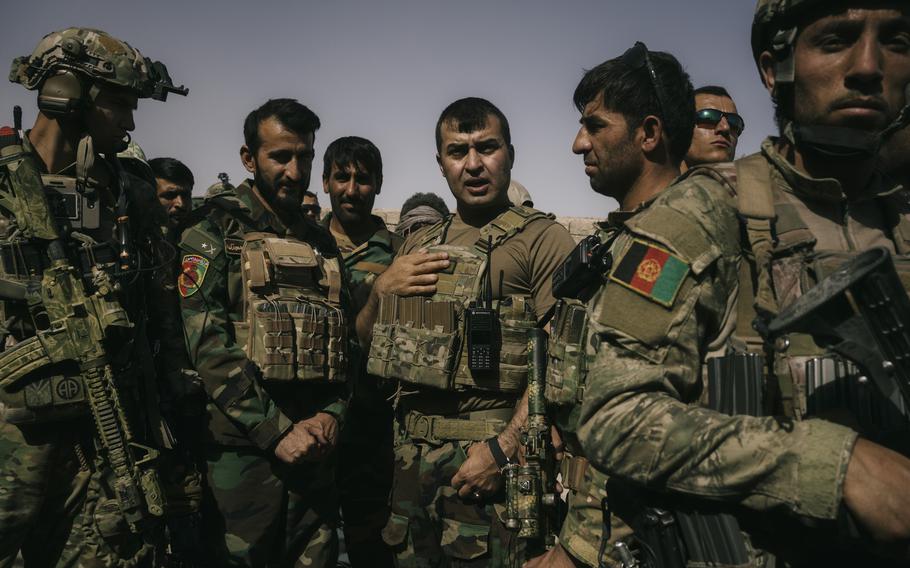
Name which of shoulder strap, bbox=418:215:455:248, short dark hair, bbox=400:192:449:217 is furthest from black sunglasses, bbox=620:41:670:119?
short dark hair, bbox=400:192:449:217

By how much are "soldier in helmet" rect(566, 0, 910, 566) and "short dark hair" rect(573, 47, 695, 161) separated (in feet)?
3.20

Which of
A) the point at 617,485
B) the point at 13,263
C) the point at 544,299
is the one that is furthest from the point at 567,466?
the point at 13,263

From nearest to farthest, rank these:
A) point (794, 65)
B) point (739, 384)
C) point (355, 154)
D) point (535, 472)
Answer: point (739, 384) → point (794, 65) → point (535, 472) → point (355, 154)

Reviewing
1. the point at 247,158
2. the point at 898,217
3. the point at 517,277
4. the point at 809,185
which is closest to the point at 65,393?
the point at 247,158

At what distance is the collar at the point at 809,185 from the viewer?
5.58 feet

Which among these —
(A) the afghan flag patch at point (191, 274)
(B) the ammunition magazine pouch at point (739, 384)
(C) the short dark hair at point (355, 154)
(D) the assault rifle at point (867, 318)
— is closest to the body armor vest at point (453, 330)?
(A) the afghan flag patch at point (191, 274)

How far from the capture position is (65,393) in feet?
10.7

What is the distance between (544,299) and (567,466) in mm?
1348

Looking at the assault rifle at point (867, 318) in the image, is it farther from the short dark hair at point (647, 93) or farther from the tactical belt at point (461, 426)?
the tactical belt at point (461, 426)

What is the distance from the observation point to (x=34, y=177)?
10.7ft

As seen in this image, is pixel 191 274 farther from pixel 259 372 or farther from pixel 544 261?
pixel 544 261

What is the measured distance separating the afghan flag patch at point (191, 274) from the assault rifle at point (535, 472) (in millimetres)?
1760

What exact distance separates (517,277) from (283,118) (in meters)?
1.63

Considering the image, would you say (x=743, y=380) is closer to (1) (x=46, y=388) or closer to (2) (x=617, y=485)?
(2) (x=617, y=485)
